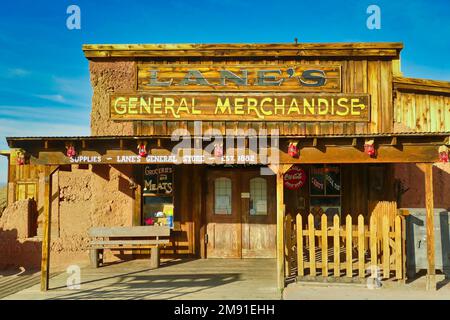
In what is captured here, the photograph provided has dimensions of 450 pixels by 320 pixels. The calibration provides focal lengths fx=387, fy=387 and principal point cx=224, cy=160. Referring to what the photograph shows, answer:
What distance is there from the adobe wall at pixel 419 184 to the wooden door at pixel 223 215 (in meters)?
4.50

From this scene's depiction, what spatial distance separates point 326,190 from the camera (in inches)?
436

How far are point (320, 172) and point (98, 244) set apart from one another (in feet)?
20.8

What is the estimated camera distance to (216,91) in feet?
35.3

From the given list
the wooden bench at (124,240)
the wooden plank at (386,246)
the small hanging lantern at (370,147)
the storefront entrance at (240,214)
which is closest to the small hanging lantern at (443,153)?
the small hanging lantern at (370,147)

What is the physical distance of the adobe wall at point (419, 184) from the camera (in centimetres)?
1052

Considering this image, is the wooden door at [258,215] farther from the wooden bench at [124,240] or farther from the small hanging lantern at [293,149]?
the small hanging lantern at [293,149]

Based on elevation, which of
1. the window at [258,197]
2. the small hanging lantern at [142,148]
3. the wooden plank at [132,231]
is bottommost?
the wooden plank at [132,231]

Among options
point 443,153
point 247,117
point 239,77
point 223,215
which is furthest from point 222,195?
point 443,153

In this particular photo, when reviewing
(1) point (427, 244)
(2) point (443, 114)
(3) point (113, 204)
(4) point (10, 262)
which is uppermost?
(2) point (443, 114)

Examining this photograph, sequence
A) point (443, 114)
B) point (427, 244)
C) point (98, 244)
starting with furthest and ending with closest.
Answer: point (443, 114) < point (98, 244) < point (427, 244)

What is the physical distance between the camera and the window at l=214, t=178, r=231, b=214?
11086mm

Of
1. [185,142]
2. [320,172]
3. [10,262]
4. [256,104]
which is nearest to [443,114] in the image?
[320,172]

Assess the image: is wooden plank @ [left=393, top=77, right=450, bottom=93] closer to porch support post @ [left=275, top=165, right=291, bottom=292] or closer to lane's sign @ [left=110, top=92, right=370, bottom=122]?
lane's sign @ [left=110, top=92, right=370, bottom=122]

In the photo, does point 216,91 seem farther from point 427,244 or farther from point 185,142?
point 427,244
